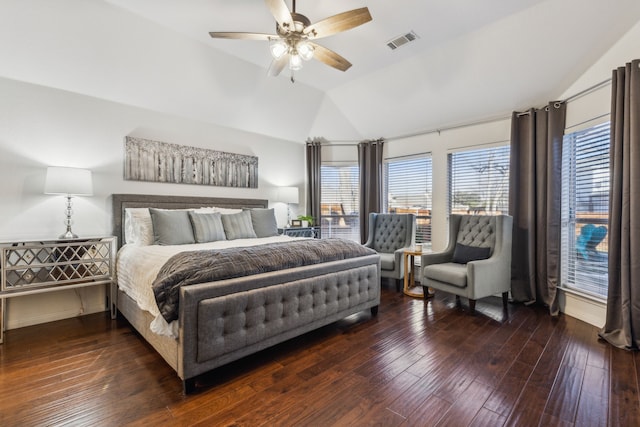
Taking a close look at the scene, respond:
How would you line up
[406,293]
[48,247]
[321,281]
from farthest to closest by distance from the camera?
1. [406,293]
2. [48,247]
3. [321,281]

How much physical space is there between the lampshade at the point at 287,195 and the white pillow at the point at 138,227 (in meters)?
2.08

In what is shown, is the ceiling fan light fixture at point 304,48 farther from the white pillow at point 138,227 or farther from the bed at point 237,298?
the white pillow at point 138,227

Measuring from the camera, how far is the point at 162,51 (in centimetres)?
338

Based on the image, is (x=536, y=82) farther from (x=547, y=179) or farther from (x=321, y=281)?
(x=321, y=281)

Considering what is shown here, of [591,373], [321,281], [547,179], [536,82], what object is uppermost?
[536,82]

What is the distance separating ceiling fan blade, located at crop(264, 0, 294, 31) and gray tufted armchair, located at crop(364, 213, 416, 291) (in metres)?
3.11

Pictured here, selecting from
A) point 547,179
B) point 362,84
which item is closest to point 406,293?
point 547,179

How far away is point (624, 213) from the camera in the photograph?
258 cm

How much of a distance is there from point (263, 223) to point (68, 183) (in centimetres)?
223

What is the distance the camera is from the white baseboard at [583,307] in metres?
3.00

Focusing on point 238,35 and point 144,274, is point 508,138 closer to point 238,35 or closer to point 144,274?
point 238,35

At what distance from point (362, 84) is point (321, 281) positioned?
3.29 m

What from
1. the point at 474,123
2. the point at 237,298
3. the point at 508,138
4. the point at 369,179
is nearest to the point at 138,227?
the point at 237,298

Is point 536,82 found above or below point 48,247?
above
